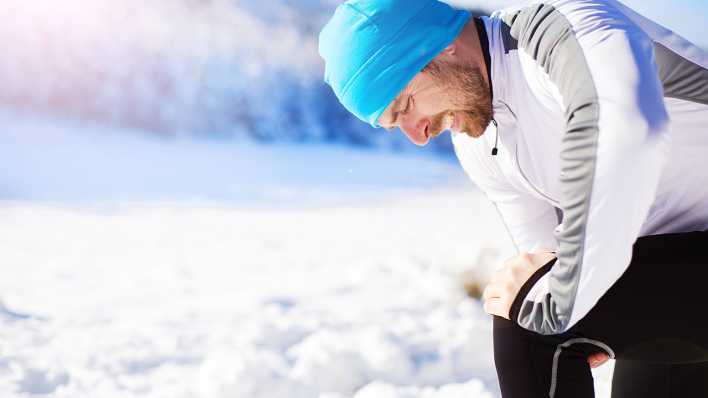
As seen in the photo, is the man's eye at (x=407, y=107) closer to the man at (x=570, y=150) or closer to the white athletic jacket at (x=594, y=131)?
the man at (x=570, y=150)

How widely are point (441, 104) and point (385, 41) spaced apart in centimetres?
20

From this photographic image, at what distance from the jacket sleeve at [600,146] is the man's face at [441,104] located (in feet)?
1.08

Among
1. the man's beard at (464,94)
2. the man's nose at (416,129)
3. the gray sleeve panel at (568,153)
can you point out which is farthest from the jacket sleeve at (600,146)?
the man's nose at (416,129)

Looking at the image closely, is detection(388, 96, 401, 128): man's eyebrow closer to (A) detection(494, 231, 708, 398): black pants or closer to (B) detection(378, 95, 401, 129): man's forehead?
(B) detection(378, 95, 401, 129): man's forehead

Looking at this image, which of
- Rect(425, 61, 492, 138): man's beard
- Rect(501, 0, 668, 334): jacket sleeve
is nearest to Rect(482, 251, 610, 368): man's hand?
Rect(501, 0, 668, 334): jacket sleeve

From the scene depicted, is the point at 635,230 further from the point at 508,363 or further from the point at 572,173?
the point at 508,363

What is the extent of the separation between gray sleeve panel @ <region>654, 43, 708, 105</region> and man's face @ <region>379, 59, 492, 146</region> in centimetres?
37

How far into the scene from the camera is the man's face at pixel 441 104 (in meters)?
1.52

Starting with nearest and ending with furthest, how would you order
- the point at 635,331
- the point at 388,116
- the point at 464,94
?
1. the point at 635,331
2. the point at 464,94
3. the point at 388,116

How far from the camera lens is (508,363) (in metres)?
1.41

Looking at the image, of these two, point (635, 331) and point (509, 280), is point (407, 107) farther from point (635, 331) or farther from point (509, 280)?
point (635, 331)

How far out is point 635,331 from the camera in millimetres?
1298

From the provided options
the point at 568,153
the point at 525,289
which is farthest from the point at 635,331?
the point at 568,153

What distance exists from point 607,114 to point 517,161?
583 mm
